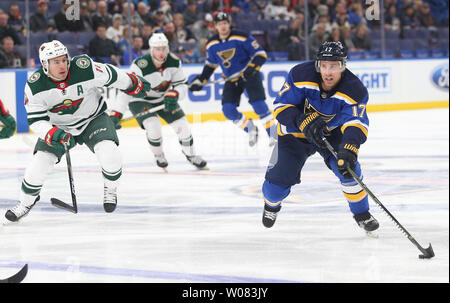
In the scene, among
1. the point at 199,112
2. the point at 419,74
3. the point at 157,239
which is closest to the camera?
the point at 157,239

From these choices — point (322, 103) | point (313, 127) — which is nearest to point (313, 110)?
point (322, 103)

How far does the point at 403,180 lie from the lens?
→ 5523mm

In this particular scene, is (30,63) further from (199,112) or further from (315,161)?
(199,112)

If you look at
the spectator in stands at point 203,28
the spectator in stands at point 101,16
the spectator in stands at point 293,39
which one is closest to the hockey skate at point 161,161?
the spectator in stands at point 101,16

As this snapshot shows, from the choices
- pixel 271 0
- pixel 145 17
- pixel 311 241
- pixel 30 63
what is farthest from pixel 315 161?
pixel 271 0

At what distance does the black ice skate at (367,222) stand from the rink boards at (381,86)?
525 cm

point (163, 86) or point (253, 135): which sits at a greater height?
point (163, 86)

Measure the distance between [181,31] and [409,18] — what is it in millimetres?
3725

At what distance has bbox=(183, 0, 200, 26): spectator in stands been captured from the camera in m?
9.03

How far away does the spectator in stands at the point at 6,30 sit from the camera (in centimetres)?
460

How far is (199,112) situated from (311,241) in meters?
6.53

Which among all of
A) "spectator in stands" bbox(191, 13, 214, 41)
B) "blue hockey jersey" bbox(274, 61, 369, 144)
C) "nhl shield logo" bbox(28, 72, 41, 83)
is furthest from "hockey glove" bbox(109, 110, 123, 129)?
"spectator in stands" bbox(191, 13, 214, 41)

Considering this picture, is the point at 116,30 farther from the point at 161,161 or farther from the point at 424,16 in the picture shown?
the point at 424,16

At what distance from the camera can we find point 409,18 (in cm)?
1117
